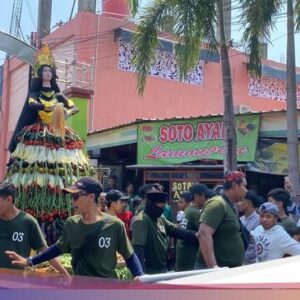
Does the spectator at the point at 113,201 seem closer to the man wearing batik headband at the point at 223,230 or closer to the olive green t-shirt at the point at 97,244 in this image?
the man wearing batik headband at the point at 223,230

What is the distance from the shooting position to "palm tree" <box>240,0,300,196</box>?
12.5 m

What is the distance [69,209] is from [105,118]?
1639 centimetres

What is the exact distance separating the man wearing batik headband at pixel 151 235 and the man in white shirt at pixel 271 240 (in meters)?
0.93

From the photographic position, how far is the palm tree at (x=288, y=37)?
12516mm

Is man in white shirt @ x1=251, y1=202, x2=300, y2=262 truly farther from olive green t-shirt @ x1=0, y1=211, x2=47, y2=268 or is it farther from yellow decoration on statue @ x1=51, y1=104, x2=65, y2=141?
yellow decoration on statue @ x1=51, y1=104, x2=65, y2=141

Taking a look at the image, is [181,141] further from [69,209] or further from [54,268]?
[54,268]

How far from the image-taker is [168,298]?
2.19 metres

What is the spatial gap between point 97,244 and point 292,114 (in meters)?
9.24

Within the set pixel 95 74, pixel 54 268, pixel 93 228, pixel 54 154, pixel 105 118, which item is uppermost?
pixel 95 74

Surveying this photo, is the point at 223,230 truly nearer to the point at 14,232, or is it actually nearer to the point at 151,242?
the point at 151,242

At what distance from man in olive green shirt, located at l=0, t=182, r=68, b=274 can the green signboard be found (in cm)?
949

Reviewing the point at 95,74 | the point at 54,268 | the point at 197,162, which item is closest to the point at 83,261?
the point at 54,268

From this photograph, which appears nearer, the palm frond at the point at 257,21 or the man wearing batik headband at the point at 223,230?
the man wearing batik headband at the point at 223,230

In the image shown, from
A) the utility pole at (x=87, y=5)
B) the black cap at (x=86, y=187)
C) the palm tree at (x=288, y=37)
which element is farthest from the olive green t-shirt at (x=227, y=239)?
the utility pole at (x=87, y=5)
